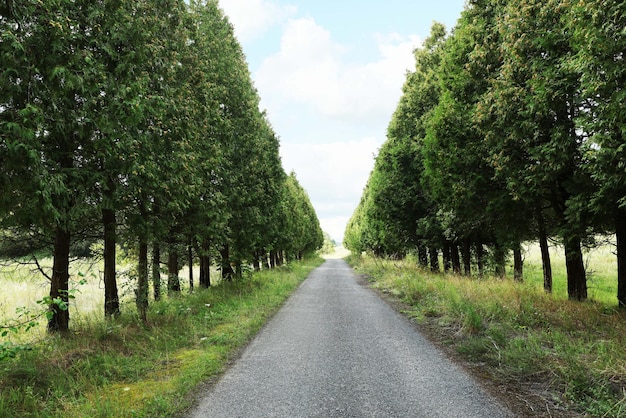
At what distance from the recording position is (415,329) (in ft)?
28.9

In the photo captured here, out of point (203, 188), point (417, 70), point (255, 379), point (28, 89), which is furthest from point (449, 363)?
point (417, 70)

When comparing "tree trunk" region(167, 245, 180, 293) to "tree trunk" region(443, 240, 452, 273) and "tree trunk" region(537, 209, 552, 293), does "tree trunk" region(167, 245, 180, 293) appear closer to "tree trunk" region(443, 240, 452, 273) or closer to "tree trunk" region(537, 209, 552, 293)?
"tree trunk" region(537, 209, 552, 293)

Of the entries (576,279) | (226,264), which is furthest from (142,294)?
(576,279)

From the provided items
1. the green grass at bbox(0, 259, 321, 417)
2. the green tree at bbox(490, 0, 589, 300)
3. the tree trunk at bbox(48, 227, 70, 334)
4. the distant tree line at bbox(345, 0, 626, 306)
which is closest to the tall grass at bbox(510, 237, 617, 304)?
the distant tree line at bbox(345, 0, 626, 306)

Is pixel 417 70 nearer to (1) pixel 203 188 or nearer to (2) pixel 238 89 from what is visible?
(2) pixel 238 89

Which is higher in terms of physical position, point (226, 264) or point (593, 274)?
point (226, 264)

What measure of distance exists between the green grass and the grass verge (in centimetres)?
435

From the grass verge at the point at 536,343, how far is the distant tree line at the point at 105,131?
19.4 feet

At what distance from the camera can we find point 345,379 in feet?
18.1

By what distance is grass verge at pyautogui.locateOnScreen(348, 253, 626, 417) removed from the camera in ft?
15.0

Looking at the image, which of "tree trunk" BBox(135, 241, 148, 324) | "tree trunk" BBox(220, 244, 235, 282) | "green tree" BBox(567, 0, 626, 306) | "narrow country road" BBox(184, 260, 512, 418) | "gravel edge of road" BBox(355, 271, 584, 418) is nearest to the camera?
"gravel edge of road" BBox(355, 271, 584, 418)

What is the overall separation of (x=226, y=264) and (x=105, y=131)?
36.7 ft

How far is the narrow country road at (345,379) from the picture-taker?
14.8 ft

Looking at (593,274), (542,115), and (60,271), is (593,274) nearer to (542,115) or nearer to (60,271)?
(542,115)
